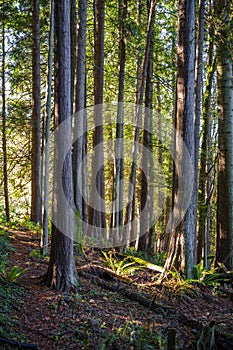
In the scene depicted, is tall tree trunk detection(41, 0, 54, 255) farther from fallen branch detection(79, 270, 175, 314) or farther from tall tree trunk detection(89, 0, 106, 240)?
tall tree trunk detection(89, 0, 106, 240)

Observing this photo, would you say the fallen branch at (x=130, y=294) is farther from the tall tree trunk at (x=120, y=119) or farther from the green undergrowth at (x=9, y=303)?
the tall tree trunk at (x=120, y=119)

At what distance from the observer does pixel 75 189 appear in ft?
34.6

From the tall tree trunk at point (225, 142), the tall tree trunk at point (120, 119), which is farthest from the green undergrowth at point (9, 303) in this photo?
the tall tree trunk at point (120, 119)

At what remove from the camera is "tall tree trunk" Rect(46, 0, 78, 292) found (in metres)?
6.67

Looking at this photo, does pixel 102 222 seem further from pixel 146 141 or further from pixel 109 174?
pixel 109 174

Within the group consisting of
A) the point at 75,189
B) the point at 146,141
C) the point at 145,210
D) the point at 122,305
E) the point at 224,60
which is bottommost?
the point at 122,305

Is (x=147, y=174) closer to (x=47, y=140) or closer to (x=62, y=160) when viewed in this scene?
(x=47, y=140)

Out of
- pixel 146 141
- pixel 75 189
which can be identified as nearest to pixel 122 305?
pixel 75 189

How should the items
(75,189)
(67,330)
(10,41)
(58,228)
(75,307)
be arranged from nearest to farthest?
(67,330) < (75,307) < (58,228) < (75,189) < (10,41)

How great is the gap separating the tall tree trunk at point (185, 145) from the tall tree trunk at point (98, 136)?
4.65 meters

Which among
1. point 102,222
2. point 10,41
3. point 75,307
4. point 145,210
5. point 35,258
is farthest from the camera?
point 145,210

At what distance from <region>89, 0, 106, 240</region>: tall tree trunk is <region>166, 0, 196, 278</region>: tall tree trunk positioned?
15.3ft

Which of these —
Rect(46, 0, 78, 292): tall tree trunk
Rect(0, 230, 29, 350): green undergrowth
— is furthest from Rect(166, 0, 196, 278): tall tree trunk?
Rect(0, 230, 29, 350): green undergrowth

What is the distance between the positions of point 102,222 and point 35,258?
16.7 ft
